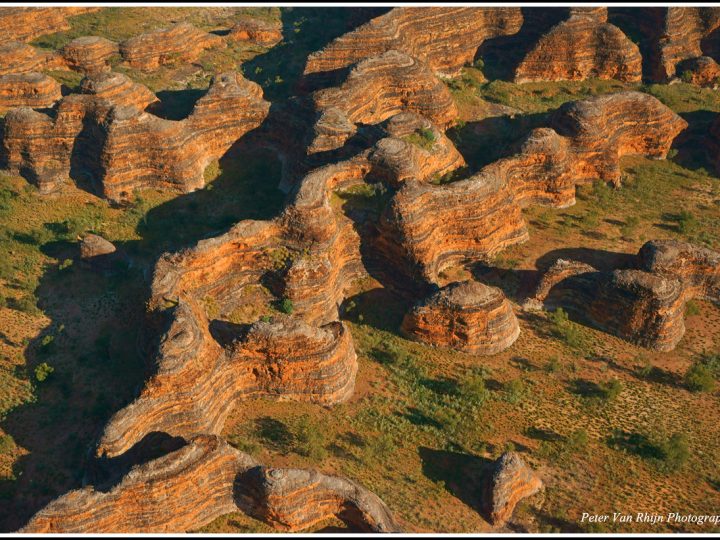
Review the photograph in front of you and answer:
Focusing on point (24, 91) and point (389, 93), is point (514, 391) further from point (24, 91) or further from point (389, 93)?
point (24, 91)

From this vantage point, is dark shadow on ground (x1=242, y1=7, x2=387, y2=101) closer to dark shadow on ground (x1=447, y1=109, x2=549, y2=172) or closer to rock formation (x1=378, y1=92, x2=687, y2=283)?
dark shadow on ground (x1=447, y1=109, x2=549, y2=172)

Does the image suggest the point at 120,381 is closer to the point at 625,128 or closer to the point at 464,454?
the point at 464,454

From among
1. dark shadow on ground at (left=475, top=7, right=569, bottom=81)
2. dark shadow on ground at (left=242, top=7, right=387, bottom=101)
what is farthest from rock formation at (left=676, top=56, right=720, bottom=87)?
dark shadow on ground at (left=242, top=7, right=387, bottom=101)

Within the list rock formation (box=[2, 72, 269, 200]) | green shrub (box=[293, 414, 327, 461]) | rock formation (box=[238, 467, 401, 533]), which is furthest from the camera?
rock formation (box=[2, 72, 269, 200])

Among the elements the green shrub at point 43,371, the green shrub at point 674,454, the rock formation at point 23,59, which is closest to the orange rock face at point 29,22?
the rock formation at point 23,59

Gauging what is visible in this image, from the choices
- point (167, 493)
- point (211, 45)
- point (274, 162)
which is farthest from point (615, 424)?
point (211, 45)
